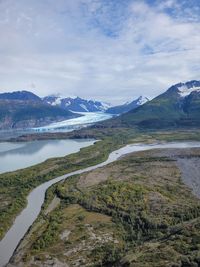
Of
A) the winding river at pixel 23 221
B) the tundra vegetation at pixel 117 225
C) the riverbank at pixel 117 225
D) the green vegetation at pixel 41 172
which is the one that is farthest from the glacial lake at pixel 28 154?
the tundra vegetation at pixel 117 225

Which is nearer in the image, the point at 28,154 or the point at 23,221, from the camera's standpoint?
the point at 23,221

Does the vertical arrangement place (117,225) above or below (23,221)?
below

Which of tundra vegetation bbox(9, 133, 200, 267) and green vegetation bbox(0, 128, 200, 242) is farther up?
green vegetation bbox(0, 128, 200, 242)

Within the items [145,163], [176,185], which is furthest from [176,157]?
[176,185]

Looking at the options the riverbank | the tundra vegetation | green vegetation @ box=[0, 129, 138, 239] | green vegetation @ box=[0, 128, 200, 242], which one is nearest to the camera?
the tundra vegetation

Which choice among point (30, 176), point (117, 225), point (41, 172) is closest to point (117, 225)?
point (117, 225)

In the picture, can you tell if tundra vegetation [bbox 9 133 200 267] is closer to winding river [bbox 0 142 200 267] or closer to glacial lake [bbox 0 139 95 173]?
winding river [bbox 0 142 200 267]

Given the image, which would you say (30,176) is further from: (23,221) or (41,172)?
(23,221)

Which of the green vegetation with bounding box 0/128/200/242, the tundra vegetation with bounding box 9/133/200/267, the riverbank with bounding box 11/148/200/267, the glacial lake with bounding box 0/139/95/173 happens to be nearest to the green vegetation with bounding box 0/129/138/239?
the green vegetation with bounding box 0/128/200/242
